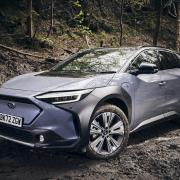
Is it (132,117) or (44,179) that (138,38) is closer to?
(132,117)

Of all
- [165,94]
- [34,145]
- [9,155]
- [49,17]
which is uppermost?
[49,17]

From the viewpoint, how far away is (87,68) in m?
5.98

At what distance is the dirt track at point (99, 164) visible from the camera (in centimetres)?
473

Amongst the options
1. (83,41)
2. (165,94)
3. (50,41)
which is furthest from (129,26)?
(165,94)

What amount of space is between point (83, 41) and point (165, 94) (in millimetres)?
8174

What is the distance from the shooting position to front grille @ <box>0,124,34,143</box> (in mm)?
4812

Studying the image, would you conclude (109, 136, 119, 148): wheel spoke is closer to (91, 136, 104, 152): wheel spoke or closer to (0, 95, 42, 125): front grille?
(91, 136, 104, 152): wheel spoke

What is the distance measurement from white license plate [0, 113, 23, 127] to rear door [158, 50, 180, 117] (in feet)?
8.82

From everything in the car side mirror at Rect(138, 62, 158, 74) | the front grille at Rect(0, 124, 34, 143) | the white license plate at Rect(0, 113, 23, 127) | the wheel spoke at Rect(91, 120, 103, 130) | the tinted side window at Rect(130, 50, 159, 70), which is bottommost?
→ the front grille at Rect(0, 124, 34, 143)

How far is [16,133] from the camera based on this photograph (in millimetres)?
4961

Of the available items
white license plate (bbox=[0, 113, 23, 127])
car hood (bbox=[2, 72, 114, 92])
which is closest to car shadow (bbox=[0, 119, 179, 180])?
white license plate (bbox=[0, 113, 23, 127])

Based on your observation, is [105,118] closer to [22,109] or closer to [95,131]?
[95,131]

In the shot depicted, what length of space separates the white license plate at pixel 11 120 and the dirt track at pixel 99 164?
0.60m

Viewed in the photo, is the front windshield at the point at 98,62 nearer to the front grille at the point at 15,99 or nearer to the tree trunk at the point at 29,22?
the front grille at the point at 15,99
